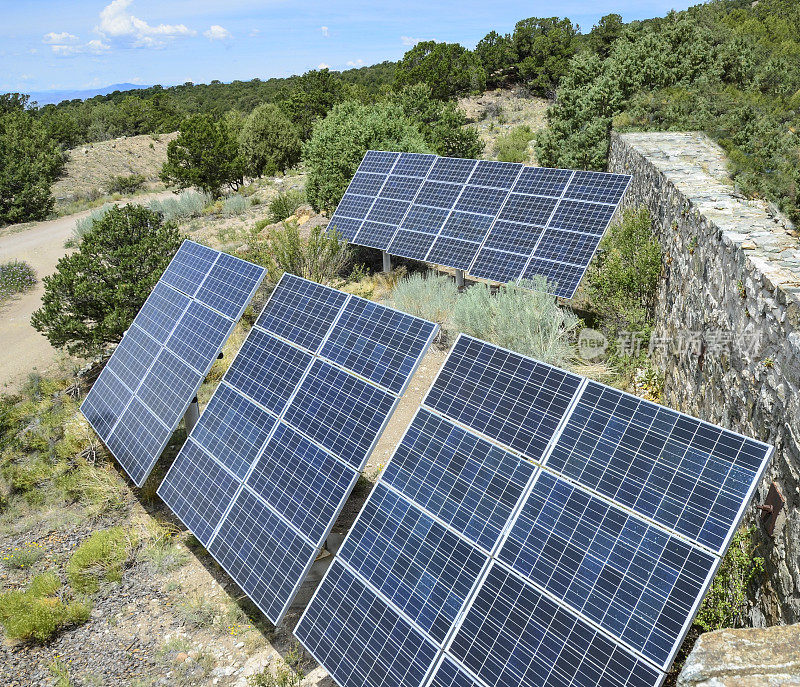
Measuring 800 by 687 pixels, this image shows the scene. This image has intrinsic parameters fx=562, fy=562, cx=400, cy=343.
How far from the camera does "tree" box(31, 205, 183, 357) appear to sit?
42.6 feet

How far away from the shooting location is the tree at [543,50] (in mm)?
53906

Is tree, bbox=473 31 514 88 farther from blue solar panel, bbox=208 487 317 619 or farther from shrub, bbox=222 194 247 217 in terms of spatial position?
blue solar panel, bbox=208 487 317 619

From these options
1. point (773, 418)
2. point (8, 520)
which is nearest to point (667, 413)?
point (773, 418)

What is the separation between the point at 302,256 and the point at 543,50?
5111 centimetres

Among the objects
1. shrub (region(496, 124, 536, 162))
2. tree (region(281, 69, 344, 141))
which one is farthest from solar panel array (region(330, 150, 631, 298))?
tree (region(281, 69, 344, 141))

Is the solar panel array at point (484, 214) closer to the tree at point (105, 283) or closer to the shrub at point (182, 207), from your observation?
the tree at point (105, 283)

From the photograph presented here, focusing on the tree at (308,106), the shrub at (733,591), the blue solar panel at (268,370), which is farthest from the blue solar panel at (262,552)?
the tree at (308,106)

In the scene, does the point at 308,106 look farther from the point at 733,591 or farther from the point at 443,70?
the point at 733,591

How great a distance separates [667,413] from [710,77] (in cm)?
2061

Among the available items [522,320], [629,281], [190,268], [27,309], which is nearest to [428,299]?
[522,320]

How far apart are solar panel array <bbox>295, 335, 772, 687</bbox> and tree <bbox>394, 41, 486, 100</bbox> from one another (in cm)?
5368

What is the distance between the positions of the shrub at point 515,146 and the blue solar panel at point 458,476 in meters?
26.2

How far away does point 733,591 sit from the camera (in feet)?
18.7

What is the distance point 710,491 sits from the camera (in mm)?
4426
